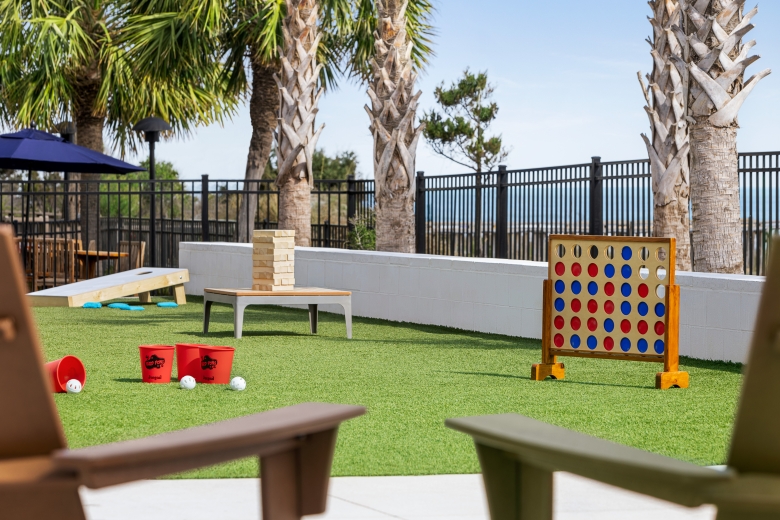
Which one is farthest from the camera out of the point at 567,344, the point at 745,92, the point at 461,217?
the point at 461,217

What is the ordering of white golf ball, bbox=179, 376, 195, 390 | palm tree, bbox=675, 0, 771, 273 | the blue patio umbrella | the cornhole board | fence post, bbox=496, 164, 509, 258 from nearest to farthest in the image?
1. white golf ball, bbox=179, 376, 195, 390
2. palm tree, bbox=675, 0, 771, 273
3. the cornhole board
4. fence post, bbox=496, 164, 509, 258
5. the blue patio umbrella

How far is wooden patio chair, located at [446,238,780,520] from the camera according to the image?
198cm

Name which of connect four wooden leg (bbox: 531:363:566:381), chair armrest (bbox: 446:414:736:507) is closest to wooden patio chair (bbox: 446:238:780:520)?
chair armrest (bbox: 446:414:736:507)

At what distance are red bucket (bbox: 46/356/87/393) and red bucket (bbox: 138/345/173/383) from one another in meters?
0.50

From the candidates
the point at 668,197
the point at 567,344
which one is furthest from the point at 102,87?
the point at 567,344

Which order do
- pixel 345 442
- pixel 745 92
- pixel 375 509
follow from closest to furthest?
pixel 375 509 < pixel 345 442 < pixel 745 92

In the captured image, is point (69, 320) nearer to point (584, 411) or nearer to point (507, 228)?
point (507, 228)

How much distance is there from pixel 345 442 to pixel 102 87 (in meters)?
22.4

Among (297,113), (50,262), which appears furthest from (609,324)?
(50,262)

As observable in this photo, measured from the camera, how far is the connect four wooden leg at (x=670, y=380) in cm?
750

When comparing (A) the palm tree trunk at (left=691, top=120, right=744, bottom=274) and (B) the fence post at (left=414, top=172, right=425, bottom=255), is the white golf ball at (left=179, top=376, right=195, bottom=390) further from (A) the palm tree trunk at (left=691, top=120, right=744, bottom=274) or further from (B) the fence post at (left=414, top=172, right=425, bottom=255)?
(B) the fence post at (left=414, top=172, right=425, bottom=255)

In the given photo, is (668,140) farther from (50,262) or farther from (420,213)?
(50,262)

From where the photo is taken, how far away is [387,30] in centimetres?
1452

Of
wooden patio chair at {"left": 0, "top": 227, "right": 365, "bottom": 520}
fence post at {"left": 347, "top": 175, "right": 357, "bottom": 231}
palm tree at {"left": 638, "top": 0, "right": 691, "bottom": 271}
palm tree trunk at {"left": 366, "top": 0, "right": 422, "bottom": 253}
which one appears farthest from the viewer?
fence post at {"left": 347, "top": 175, "right": 357, "bottom": 231}
